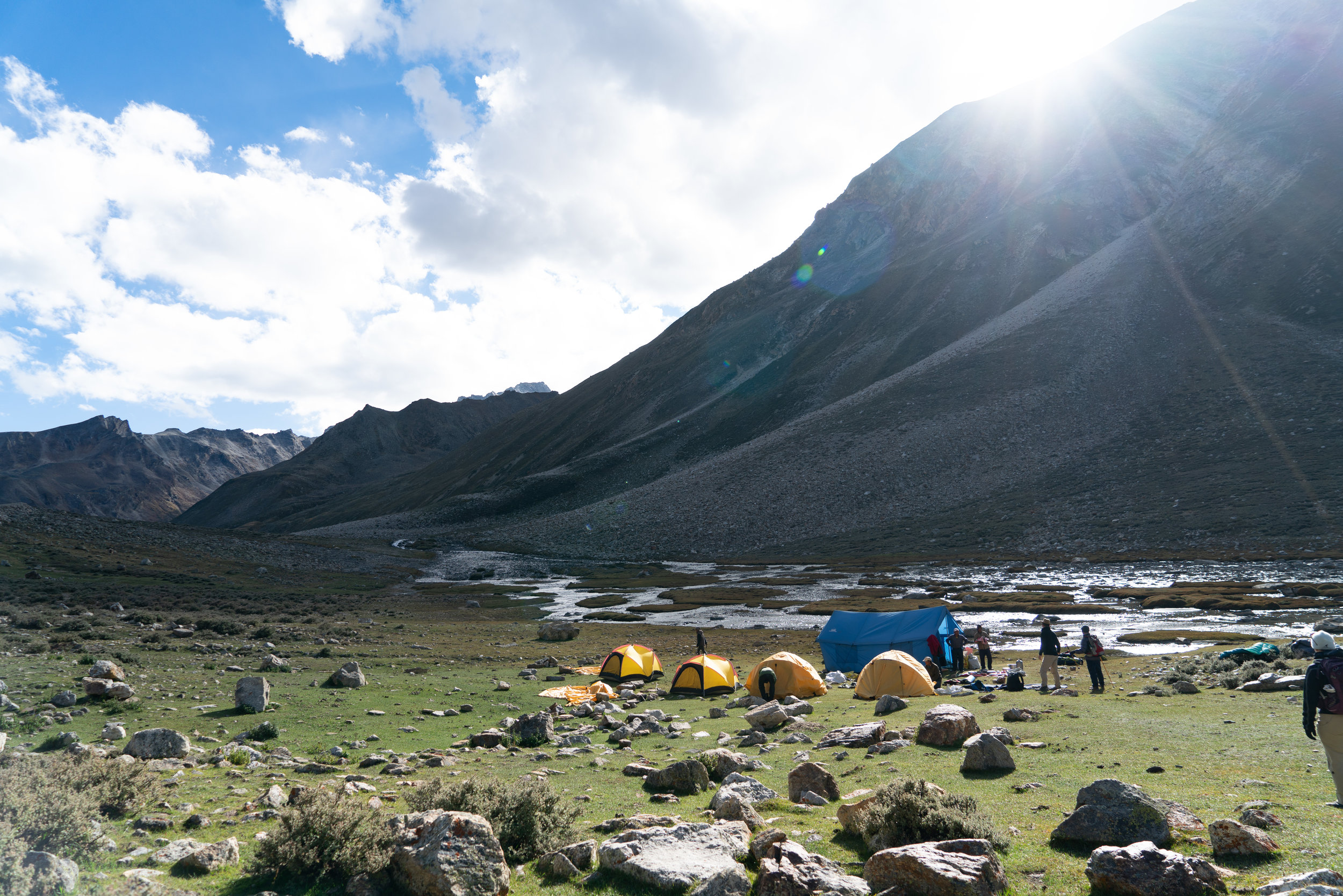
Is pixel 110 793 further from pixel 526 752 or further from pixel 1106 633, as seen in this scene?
pixel 1106 633

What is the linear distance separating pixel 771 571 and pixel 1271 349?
3063 inches

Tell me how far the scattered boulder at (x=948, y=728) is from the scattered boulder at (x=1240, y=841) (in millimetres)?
6783

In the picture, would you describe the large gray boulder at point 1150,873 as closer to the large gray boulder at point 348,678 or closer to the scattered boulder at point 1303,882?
the scattered boulder at point 1303,882

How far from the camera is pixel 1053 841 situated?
8.13 metres

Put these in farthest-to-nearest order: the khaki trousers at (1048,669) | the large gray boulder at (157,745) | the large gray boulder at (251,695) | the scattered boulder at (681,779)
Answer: the khaki trousers at (1048,669) < the large gray boulder at (251,695) < the large gray boulder at (157,745) < the scattered boulder at (681,779)

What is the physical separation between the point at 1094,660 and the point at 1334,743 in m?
13.8

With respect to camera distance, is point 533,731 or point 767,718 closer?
point 533,731

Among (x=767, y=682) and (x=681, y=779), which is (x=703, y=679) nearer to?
(x=767, y=682)

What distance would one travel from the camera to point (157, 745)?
42.1 ft

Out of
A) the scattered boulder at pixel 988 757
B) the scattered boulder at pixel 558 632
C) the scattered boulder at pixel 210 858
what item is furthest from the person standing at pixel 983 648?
the scattered boulder at pixel 210 858

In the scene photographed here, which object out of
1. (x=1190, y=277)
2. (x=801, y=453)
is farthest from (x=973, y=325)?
(x=801, y=453)

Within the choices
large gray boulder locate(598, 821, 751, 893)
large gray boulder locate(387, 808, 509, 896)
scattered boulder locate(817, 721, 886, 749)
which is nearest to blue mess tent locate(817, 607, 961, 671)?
scattered boulder locate(817, 721, 886, 749)

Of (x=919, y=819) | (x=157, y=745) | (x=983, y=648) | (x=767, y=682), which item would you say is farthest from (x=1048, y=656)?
(x=157, y=745)

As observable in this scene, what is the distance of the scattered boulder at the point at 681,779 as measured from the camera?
11594 millimetres
